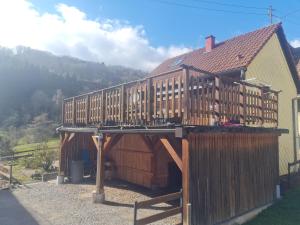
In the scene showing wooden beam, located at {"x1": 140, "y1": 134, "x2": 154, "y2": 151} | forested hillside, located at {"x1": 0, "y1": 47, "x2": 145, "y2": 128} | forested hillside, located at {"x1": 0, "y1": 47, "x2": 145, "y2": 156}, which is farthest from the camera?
forested hillside, located at {"x1": 0, "y1": 47, "x2": 145, "y2": 128}

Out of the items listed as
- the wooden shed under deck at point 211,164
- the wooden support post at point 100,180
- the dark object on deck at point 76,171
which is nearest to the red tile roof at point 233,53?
the wooden shed under deck at point 211,164

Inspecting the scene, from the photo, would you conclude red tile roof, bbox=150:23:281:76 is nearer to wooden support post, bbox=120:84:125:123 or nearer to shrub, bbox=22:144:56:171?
wooden support post, bbox=120:84:125:123

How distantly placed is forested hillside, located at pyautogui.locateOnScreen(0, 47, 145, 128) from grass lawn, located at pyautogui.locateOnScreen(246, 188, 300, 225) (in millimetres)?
45327

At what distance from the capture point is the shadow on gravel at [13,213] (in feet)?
27.4

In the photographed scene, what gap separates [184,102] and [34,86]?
67.7 meters

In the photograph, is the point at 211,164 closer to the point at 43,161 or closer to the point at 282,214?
the point at 282,214

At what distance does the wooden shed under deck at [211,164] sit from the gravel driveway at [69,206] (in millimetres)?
936

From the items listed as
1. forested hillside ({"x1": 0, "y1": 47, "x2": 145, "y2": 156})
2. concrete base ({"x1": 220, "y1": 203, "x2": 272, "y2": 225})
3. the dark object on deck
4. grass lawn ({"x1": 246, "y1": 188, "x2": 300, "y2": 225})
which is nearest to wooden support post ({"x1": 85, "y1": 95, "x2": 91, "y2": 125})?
the dark object on deck

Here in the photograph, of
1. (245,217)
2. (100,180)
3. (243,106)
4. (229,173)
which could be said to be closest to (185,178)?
(229,173)

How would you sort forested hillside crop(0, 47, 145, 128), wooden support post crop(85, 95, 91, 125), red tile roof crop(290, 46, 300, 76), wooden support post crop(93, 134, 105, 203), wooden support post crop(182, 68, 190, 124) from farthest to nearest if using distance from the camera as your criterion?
forested hillside crop(0, 47, 145, 128) < red tile roof crop(290, 46, 300, 76) < wooden support post crop(85, 95, 91, 125) < wooden support post crop(93, 134, 105, 203) < wooden support post crop(182, 68, 190, 124)

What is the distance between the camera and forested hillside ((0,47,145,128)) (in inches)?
2218

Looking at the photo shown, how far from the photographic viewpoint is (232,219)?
27.6 feet

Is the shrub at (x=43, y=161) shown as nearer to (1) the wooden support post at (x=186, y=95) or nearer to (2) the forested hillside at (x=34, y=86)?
(1) the wooden support post at (x=186, y=95)

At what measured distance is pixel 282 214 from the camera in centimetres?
942
